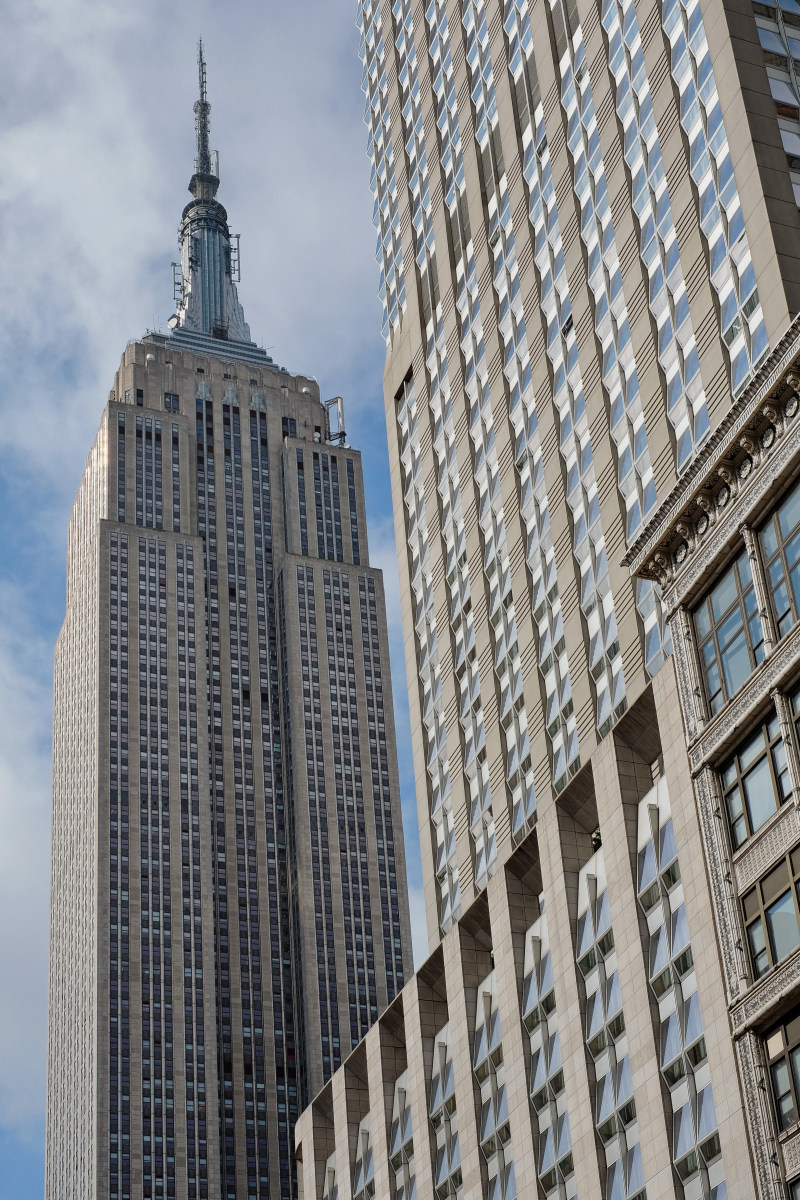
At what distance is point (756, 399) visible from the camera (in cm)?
5303

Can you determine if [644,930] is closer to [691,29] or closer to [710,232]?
[710,232]

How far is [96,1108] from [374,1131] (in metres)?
100

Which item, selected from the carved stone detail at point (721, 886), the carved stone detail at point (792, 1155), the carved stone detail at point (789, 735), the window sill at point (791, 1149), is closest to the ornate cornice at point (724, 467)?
the carved stone detail at point (789, 735)

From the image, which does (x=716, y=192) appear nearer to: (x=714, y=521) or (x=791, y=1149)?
(x=714, y=521)

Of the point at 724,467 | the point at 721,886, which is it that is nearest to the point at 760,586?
the point at 724,467

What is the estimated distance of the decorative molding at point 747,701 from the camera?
4919 cm

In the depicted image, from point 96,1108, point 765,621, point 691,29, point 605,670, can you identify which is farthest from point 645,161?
point 96,1108

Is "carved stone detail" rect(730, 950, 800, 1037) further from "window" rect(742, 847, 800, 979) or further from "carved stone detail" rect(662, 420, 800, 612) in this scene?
"carved stone detail" rect(662, 420, 800, 612)

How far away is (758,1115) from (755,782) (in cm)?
897

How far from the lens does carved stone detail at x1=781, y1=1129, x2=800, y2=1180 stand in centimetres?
4609

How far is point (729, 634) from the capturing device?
2119 inches

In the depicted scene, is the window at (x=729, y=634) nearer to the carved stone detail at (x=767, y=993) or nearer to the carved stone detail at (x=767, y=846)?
the carved stone detail at (x=767, y=846)

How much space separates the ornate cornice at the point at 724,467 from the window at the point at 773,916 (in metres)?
11.4

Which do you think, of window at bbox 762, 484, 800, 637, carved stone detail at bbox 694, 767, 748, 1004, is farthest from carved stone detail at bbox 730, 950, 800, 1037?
window at bbox 762, 484, 800, 637
